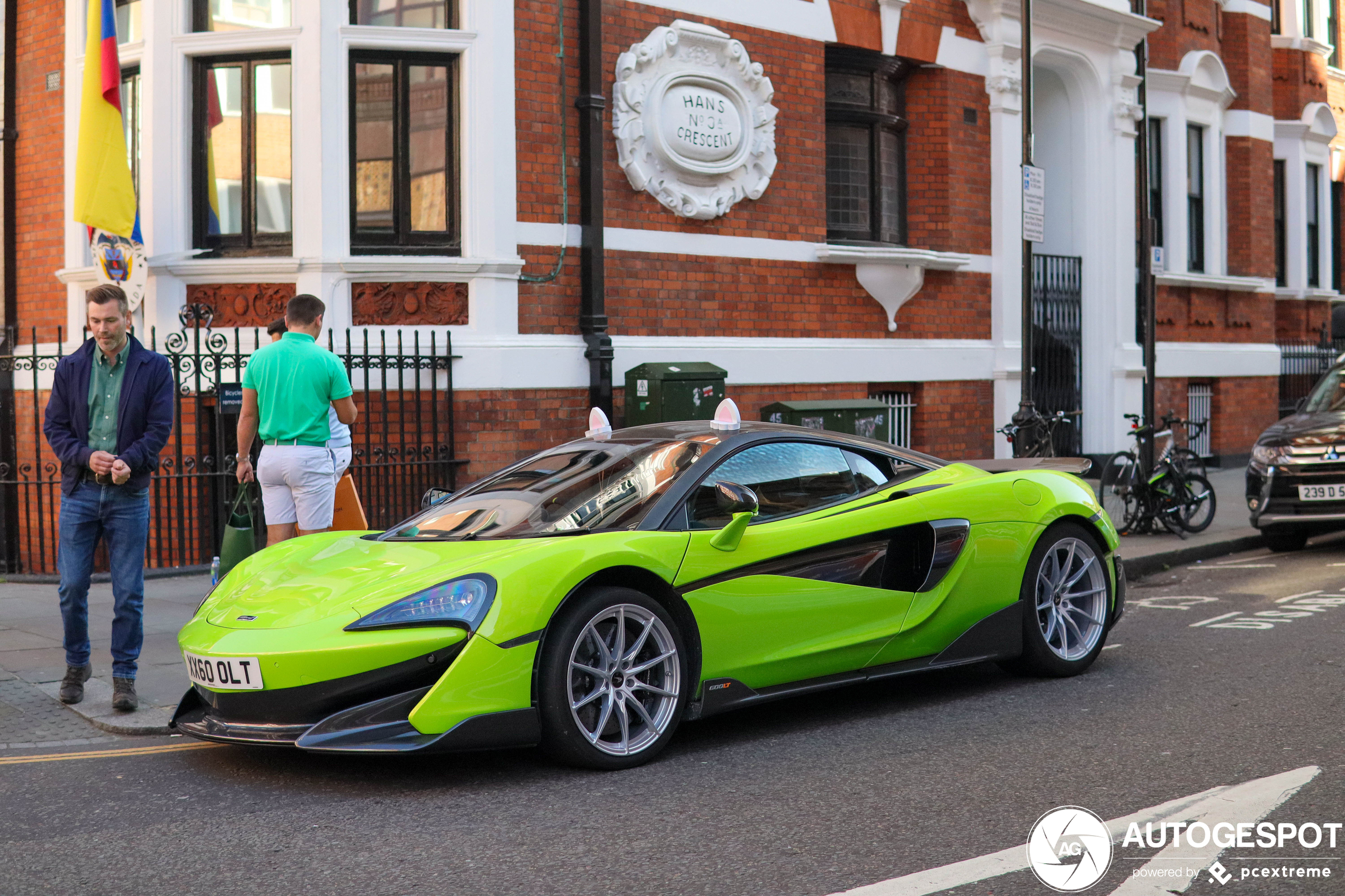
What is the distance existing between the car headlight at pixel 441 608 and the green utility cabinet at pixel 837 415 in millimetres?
6844

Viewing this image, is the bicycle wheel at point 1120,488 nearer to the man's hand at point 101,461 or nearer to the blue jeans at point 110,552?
the blue jeans at point 110,552

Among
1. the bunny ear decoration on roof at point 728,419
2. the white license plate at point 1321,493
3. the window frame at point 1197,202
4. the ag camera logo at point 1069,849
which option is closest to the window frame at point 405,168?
the bunny ear decoration on roof at point 728,419

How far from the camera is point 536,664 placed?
16.4 ft

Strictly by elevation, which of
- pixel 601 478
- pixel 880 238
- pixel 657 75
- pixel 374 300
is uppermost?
pixel 657 75

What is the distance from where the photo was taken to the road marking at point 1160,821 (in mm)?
3852

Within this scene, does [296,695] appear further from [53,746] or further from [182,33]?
[182,33]

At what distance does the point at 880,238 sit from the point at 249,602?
438 inches

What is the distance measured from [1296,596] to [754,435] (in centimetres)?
526

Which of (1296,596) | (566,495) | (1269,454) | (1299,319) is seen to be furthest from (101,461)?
(1299,319)

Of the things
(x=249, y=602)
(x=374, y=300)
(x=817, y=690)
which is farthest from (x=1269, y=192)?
(x=249, y=602)

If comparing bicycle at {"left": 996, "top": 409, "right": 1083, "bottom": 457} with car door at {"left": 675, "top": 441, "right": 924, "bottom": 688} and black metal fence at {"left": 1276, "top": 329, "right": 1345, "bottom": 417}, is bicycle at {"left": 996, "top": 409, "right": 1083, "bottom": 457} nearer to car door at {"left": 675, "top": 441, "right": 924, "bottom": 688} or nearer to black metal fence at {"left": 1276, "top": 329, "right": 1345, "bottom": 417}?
car door at {"left": 675, "top": 441, "right": 924, "bottom": 688}

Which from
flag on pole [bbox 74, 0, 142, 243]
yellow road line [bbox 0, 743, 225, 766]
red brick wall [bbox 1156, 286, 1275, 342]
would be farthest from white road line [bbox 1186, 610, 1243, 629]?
red brick wall [bbox 1156, 286, 1275, 342]

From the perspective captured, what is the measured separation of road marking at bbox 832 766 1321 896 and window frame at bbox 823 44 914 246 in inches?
415

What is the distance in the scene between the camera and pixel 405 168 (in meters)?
11.7
